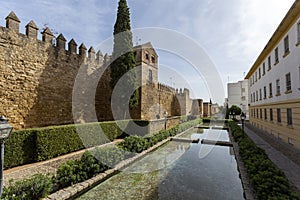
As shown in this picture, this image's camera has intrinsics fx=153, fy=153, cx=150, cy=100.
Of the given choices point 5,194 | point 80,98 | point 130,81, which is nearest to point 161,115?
point 130,81

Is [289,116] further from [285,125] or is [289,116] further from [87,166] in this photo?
[87,166]

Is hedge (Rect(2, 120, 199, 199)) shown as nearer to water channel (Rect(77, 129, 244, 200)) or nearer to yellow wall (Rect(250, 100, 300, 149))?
water channel (Rect(77, 129, 244, 200))

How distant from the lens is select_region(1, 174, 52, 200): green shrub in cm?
276

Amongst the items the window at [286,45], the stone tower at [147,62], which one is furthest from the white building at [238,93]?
the window at [286,45]

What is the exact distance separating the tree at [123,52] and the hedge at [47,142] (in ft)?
11.8

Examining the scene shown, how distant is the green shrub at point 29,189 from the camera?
276cm

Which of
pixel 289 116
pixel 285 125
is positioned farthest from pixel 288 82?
pixel 285 125

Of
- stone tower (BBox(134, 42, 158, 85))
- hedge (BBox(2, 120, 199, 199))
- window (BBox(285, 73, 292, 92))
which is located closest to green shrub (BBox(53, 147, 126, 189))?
hedge (BBox(2, 120, 199, 199))

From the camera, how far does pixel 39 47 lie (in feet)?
26.3

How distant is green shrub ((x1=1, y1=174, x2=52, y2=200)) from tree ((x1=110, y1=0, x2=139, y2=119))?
7714mm

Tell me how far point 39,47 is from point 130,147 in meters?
7.05

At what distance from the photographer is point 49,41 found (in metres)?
8.42

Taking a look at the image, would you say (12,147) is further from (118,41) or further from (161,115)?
(161,115)

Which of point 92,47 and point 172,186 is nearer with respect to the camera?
point 172,186
